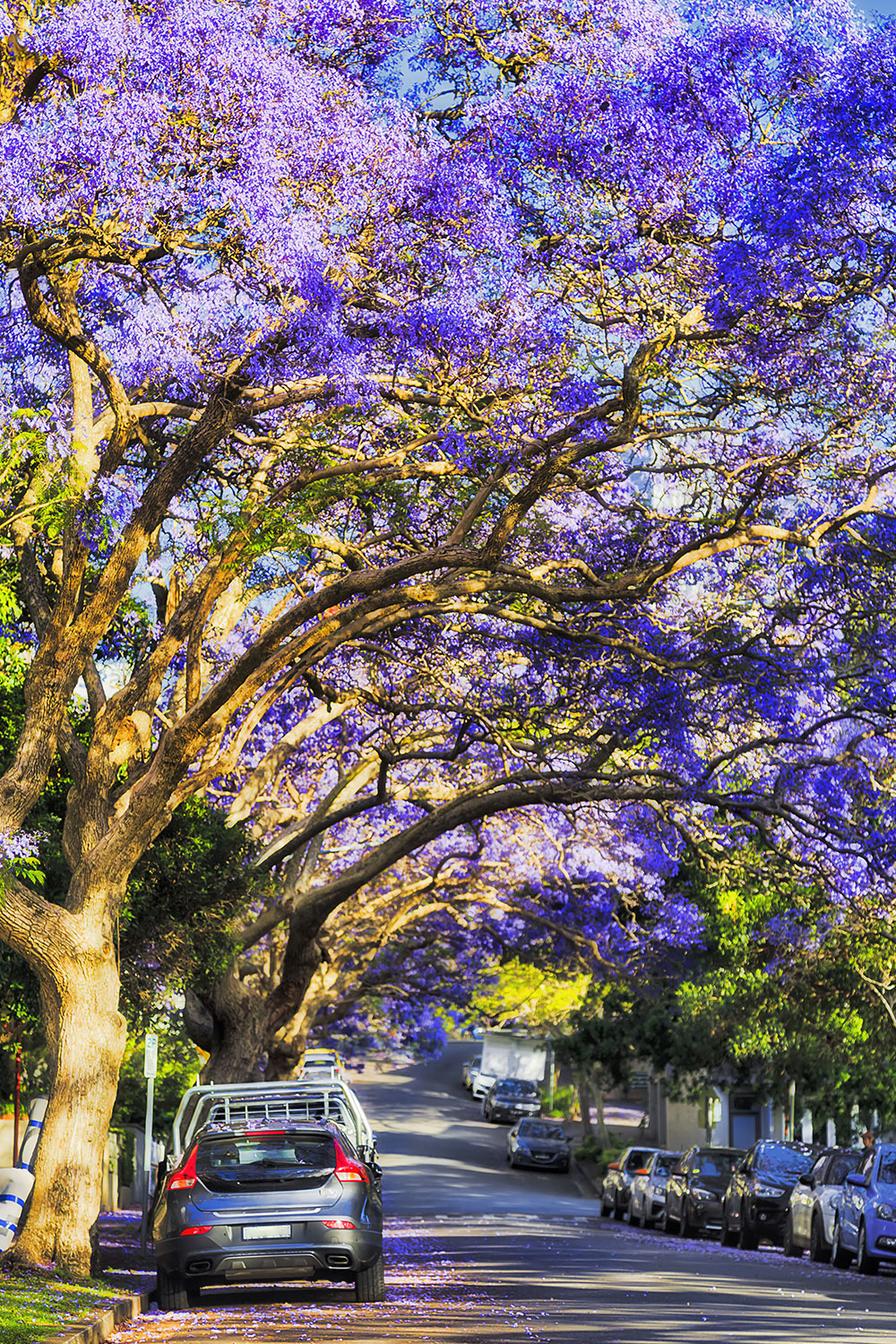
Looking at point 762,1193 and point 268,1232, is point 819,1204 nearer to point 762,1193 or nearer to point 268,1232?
point 762,1193

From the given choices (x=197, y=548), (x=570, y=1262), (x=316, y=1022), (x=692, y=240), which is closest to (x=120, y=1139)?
(x=316, y=1022)

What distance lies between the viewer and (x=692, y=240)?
1290cm

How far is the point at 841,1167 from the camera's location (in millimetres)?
21094

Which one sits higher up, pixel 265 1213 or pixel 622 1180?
pixel 622 1180

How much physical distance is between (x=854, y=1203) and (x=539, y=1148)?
3286 cm

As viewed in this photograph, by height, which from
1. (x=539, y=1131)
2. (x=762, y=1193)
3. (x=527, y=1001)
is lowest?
(x=762, y=1193)

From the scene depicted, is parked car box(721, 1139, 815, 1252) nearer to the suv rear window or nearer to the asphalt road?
the asphalt road

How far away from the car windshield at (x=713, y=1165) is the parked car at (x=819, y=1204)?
5.09 m

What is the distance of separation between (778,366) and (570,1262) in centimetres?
1026

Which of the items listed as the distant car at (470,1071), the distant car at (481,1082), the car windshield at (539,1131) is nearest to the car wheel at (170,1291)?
the car windshield at (539,1131)

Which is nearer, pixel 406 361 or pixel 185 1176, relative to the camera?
pixel 185 1176

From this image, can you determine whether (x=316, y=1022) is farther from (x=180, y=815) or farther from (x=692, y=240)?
(x=692, y=240)

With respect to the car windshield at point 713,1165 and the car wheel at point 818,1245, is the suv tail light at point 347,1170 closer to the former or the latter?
the car wheel at point 818,1245

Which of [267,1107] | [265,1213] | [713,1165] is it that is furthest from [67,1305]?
[713,1165]
